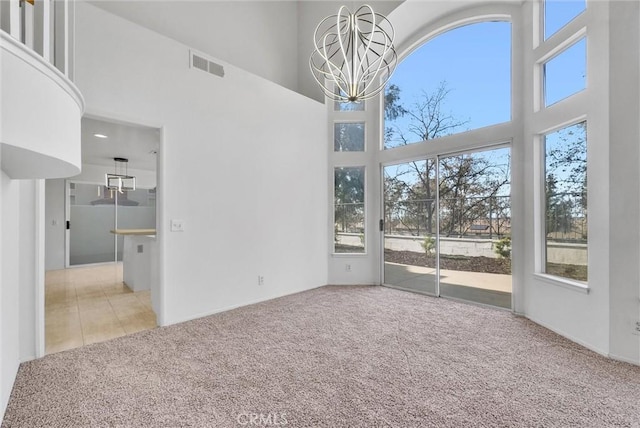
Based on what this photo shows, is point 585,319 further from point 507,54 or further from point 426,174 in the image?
point 507,54

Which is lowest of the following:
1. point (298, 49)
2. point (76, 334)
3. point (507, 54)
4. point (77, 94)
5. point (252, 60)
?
point (76, 334)

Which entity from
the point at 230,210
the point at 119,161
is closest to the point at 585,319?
the point at 230,210

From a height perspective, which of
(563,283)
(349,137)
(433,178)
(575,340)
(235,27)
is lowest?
(575,340)

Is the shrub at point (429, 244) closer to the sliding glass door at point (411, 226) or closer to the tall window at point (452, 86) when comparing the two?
the sliding glass door at point (411, 226)

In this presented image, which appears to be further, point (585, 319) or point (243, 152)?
point (243, 152)

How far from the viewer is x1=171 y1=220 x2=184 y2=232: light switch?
3.42m

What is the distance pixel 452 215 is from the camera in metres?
4.45

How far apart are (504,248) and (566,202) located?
3.20 ft

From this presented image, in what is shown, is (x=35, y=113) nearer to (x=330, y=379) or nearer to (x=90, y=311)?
(x=330, y=379)

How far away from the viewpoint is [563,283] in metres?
3.15

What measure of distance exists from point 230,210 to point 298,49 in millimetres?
3775

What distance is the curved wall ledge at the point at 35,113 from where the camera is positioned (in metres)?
1.11

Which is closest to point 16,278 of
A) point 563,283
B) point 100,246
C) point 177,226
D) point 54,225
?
point 177,226

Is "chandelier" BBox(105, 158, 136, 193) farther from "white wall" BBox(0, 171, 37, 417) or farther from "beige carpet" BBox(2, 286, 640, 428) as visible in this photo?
"beige carpet" BBox(2, 286, 640, 428)
